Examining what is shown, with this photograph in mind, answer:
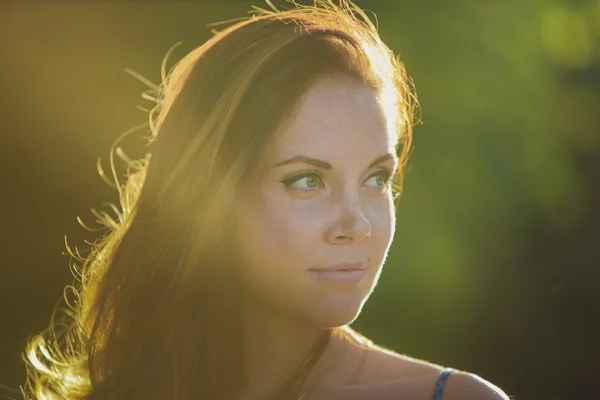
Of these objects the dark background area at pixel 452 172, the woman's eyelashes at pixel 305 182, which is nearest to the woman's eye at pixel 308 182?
the woman's eyelashes at pixel 305 182

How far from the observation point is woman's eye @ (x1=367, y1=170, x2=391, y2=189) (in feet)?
10.7

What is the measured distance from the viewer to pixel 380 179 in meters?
3.29

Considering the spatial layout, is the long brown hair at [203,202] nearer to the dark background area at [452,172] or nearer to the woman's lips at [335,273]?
the woman's lips at [335,273]

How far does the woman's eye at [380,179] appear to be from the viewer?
3.27 metres

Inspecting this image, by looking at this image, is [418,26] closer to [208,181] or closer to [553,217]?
[553,217]

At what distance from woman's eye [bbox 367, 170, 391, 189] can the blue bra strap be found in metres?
0.61

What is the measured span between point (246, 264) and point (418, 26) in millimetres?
4355

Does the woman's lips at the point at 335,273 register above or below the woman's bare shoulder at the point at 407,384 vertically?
above

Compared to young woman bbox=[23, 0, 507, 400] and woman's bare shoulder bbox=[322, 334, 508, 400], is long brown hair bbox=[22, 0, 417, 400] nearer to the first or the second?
young woman bbox=[23, 0, 507, 400]

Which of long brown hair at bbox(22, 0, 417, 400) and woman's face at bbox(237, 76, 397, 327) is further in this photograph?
long brown hair at bbox(22, 0, 417, 400)

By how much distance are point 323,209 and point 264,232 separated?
0.21 m

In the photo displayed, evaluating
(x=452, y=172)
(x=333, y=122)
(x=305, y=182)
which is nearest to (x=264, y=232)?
(x=305, y=182)

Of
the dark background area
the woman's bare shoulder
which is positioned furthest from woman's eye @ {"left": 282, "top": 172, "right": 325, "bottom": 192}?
the dark background area

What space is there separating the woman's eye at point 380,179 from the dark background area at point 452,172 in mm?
3650
